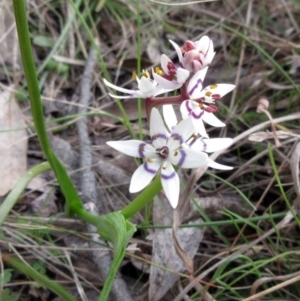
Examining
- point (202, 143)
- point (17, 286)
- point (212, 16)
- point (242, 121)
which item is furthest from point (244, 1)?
point (17, 286)

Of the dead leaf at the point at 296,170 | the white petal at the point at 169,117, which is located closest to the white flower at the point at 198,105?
the white petal at the point at 169,117

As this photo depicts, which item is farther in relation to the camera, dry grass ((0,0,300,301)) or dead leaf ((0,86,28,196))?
dead leaf ((0,86,28,196))

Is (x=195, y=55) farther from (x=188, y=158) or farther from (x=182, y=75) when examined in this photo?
(x=188, y=158)

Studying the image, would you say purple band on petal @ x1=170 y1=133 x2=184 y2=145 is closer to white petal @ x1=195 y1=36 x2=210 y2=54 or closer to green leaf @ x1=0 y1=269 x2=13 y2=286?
white petal @ x1=195 y1=36 x2=210 y2=54

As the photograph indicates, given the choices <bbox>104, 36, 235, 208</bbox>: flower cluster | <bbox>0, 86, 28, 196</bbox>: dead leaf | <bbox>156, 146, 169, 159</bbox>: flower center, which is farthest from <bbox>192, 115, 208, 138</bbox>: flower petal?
<bbox>0, 86, 28, 196</bbox>: dead leaf

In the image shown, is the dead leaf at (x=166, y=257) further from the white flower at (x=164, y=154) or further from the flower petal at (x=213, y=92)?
the flower petal at (x=213, y=92)

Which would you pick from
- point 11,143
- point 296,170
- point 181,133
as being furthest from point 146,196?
point 11,143
